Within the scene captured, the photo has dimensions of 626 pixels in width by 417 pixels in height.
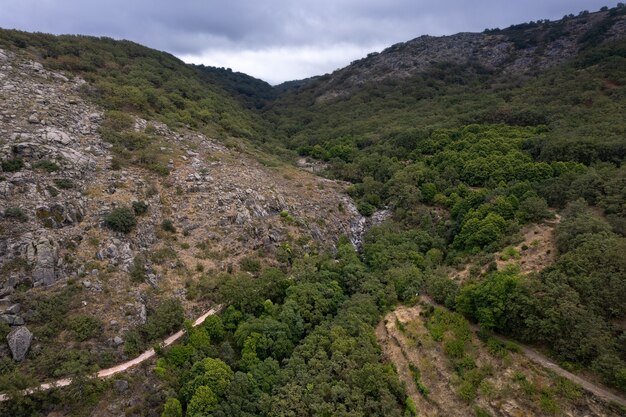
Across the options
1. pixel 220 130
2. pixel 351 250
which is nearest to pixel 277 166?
pixel 220 130

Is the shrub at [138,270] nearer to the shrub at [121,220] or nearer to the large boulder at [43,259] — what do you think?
the shrub at [121,220]

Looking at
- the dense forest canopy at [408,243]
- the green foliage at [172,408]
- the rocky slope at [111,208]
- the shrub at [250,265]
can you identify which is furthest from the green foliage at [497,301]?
the green foliage at [172,408]

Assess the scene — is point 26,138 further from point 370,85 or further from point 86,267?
point 370,85

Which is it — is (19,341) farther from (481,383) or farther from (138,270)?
(481,383)

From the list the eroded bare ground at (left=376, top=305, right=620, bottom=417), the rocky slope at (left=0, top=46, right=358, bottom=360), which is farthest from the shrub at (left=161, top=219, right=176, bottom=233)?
the eroded bare ground at (left=376, top=305, right=620, bottom=417)

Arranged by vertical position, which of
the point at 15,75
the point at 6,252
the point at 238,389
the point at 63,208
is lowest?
the point at 238,389

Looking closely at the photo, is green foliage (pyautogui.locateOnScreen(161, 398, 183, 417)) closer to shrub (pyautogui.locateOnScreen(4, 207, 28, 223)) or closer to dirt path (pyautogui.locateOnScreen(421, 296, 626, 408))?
shrub (pyautogui.locateOnScreen(4, 207, 28, 223))

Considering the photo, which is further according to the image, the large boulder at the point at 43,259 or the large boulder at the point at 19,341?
the large boulder at the point at 43,259
